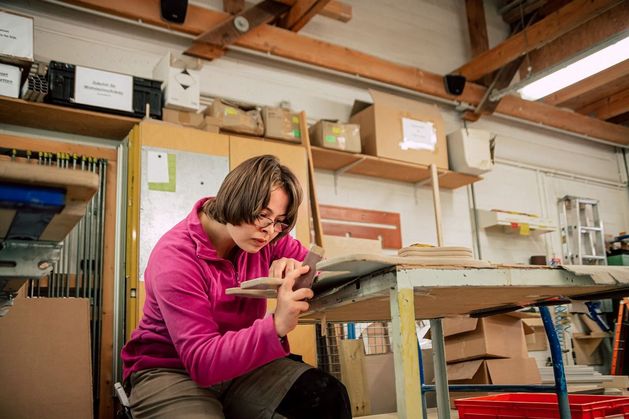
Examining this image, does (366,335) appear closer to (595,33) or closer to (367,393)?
(367,393)

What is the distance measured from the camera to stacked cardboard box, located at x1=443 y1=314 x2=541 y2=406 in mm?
3285

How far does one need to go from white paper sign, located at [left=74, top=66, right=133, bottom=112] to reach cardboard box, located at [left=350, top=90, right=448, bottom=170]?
186cm

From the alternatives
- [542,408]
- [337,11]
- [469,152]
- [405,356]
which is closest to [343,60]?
[337,11]

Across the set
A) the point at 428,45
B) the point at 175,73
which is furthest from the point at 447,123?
the point at 175,73

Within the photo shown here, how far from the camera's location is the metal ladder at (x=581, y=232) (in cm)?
591

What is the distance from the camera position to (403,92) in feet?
17.0

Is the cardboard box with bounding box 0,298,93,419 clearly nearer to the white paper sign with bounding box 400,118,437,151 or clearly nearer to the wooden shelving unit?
the wooden shelving unit

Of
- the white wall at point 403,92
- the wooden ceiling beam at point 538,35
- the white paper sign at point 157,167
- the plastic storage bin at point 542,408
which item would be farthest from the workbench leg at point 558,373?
the wooden ceiling beam at point 538,35

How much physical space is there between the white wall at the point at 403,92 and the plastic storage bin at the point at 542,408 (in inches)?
91.5

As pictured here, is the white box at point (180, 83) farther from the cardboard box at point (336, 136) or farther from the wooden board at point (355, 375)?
the wooden board at point (355, 375)

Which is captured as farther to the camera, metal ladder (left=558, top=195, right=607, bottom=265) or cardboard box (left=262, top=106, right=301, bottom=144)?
metal ladder (left=558, top=195, right=607, bottom=265)

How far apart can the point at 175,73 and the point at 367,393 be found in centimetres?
226

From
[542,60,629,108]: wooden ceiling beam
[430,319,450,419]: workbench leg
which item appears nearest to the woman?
[430,319,450,419]: workbench leg

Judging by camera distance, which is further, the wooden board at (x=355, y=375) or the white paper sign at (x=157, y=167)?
the wooden board at (x=355, y=375)
